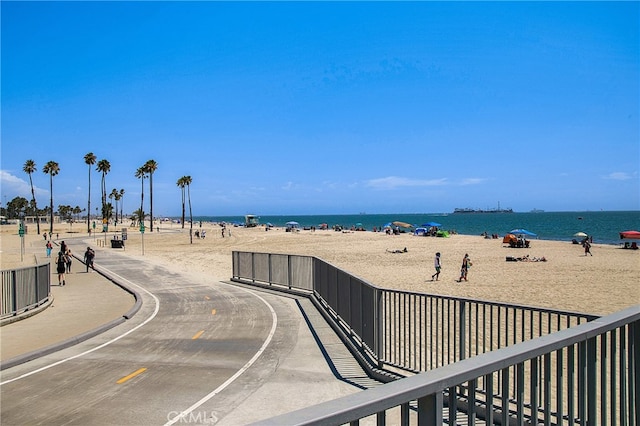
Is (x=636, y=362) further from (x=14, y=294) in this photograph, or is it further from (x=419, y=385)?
(x=14, y=294)

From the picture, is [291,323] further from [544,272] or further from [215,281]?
[544,272]

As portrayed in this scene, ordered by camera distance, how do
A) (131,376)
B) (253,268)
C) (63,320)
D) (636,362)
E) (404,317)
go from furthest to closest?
(253,268), (63,320), (131,376), (404,317), (636,362)

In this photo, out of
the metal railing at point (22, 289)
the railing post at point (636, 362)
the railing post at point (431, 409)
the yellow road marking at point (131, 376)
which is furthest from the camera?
the metal railing at point (22, 289)

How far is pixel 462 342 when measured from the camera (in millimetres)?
7355

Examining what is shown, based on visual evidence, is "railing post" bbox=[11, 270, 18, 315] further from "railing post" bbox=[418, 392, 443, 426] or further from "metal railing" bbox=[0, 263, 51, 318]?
"railing post" bbox=[418, 392, 443, 426]

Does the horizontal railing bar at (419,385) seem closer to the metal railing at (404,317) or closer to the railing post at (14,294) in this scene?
the metal railing at (404,317)

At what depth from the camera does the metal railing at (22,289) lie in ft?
48.2

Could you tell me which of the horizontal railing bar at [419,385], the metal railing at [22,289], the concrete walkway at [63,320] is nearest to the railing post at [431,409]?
the horizontal railing bar at [419,385]

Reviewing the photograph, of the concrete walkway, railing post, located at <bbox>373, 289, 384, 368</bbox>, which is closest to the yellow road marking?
the concrete walkway

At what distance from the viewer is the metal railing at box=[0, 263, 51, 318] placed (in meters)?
14.7

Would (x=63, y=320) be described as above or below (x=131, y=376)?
below

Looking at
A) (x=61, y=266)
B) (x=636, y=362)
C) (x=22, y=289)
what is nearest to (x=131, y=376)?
(x=636, y=362)

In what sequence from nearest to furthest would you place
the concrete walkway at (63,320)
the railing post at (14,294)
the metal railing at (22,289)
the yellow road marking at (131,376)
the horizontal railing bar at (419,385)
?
the horizontal railing bar at (419,385)
the yellow road marking at (131,376)
the concrete walkway at (63,320)
the metal railing at (22,289)
the railing post at (14,294)

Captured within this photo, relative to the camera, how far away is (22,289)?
1543cm
